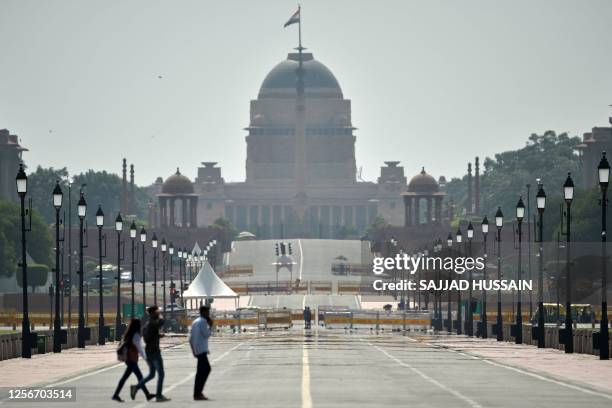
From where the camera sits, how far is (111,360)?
51.9m

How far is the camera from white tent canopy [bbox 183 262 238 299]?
104 meters

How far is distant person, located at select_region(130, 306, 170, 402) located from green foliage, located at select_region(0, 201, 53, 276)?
123 metres

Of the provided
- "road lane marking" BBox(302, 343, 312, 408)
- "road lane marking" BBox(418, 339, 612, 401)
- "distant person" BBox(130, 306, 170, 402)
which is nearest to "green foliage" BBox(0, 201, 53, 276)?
"road lane marking" BBox(418, 339, 612, 401)

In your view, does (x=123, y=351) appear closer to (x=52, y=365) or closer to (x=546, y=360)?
(x=52, y=365)

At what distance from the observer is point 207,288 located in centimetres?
10400

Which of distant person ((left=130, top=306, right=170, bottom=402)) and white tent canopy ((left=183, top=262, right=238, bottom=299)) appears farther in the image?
white tent canopy ((left=183, top=262, right=238, bottom=299))

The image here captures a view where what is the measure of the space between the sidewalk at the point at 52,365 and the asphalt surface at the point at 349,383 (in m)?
0.74

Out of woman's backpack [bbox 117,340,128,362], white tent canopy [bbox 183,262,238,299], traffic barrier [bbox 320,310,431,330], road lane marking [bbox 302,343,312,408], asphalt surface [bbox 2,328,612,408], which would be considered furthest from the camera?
white tent canopy [bbox 183,262,238,299]

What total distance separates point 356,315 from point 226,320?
15.1m

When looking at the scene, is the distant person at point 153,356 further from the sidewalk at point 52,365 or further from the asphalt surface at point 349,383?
the sidewalk at point 52,365

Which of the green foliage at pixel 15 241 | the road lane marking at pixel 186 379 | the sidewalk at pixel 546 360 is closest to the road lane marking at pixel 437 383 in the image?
the sidewalk at pixel 546 360

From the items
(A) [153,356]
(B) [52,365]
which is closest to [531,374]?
(A) [153,356]

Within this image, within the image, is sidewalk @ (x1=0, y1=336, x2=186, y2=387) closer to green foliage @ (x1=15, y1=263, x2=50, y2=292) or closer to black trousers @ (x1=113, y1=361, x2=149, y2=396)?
black trousers @ (x1=113, y1=361, x2=149, y2=396)

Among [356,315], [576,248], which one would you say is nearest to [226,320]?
[356,315]
